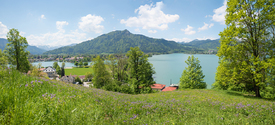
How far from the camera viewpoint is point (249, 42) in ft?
43.4

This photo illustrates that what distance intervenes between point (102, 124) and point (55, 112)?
4.40 feet

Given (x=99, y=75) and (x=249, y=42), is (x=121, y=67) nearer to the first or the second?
(x=99, y=75)

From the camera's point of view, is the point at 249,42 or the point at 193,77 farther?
the point at 193,77

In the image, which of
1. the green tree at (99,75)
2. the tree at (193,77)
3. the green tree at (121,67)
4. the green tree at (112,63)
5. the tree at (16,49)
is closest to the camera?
the tree at (16,49)

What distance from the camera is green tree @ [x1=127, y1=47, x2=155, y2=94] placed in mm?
25672

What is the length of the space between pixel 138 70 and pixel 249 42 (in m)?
18.1

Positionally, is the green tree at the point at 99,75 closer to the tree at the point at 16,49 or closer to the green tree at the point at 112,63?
the green tree at the point at 112,63

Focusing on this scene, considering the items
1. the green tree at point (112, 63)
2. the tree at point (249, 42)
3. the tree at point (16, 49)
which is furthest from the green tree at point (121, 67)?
the tree at point (249, 42)

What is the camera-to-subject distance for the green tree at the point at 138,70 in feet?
84.2

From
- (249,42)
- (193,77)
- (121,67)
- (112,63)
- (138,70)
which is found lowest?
(193,77)

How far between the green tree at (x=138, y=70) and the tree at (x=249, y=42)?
14549 mm

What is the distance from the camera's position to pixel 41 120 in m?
2.82

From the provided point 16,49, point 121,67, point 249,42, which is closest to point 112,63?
point 121,67

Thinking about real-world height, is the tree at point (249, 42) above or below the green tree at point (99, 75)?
above
